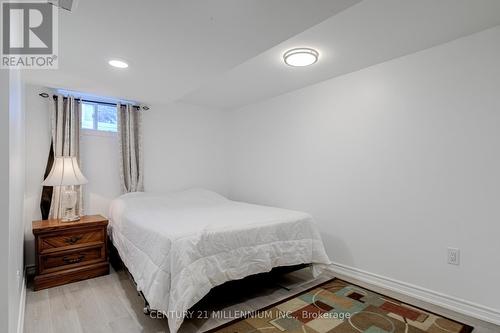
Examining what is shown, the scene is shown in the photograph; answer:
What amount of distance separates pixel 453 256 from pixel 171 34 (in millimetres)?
2742

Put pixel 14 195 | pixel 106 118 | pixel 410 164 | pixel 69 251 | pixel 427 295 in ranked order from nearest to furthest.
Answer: pixel 14 195
pixel 427 295
pixel 410 164
pixel 69 251
pixel 106 118

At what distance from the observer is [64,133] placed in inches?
120

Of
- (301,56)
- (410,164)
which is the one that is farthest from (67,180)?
(410,164)

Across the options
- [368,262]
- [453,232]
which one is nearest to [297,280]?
[368,262]

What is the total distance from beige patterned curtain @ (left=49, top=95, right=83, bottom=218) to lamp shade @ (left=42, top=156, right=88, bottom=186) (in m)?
0.23

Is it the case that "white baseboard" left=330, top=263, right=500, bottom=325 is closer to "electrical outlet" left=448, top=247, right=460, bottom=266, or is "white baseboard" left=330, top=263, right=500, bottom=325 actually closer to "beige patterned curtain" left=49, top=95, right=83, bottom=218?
"electrical outlet" left=448, top=247, right=460, bottom=266

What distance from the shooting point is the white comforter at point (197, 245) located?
1805mm

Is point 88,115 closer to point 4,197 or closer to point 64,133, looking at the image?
point 64,133

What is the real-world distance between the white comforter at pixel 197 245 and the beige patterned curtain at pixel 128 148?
406 mm

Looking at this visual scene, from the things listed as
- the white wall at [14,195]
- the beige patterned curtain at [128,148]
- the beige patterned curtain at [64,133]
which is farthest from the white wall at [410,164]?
the white wall at [14,195]

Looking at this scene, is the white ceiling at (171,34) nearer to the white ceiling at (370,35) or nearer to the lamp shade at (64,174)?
the white ceiling at (370,35)

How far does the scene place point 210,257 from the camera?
79.6 inches

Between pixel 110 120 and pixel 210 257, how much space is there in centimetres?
244

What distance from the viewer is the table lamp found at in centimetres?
273
